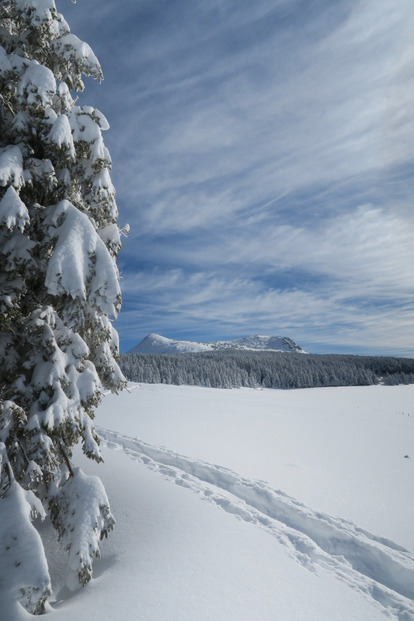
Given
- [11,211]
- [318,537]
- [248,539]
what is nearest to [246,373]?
[318,537]

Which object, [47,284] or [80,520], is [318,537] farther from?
[47,284]

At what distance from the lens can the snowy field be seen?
4516mm

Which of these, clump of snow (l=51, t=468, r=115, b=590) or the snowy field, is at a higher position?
clump of snow (l=51, t=468, r=115, b=590)

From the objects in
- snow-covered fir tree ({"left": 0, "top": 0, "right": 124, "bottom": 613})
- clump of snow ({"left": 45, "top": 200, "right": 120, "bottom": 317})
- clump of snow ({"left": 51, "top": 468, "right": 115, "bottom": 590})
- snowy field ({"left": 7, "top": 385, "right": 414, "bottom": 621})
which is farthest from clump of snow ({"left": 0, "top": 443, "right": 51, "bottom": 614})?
clump of snow ({"left": 45, "top": 200, "right": 120, "bottom": 317})

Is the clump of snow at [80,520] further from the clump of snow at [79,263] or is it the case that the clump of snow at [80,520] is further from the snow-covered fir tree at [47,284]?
the clump of snow at [79,263]

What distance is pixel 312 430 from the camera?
827 inches

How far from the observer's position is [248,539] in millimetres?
6453

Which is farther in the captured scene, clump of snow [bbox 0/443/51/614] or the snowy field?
the snowy field

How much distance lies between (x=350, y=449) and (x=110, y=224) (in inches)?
625

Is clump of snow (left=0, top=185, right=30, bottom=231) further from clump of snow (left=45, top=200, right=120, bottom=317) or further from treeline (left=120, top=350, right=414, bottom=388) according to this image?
treeline (left=120, top=350, right=414, bottom=388)

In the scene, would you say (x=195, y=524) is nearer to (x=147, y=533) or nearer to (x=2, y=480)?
(x=147, y=533)

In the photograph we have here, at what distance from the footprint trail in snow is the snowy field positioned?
3cm

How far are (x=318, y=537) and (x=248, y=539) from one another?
201cm

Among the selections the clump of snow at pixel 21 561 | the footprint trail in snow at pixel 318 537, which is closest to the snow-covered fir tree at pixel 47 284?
the clump of snow at pixel 21 561
